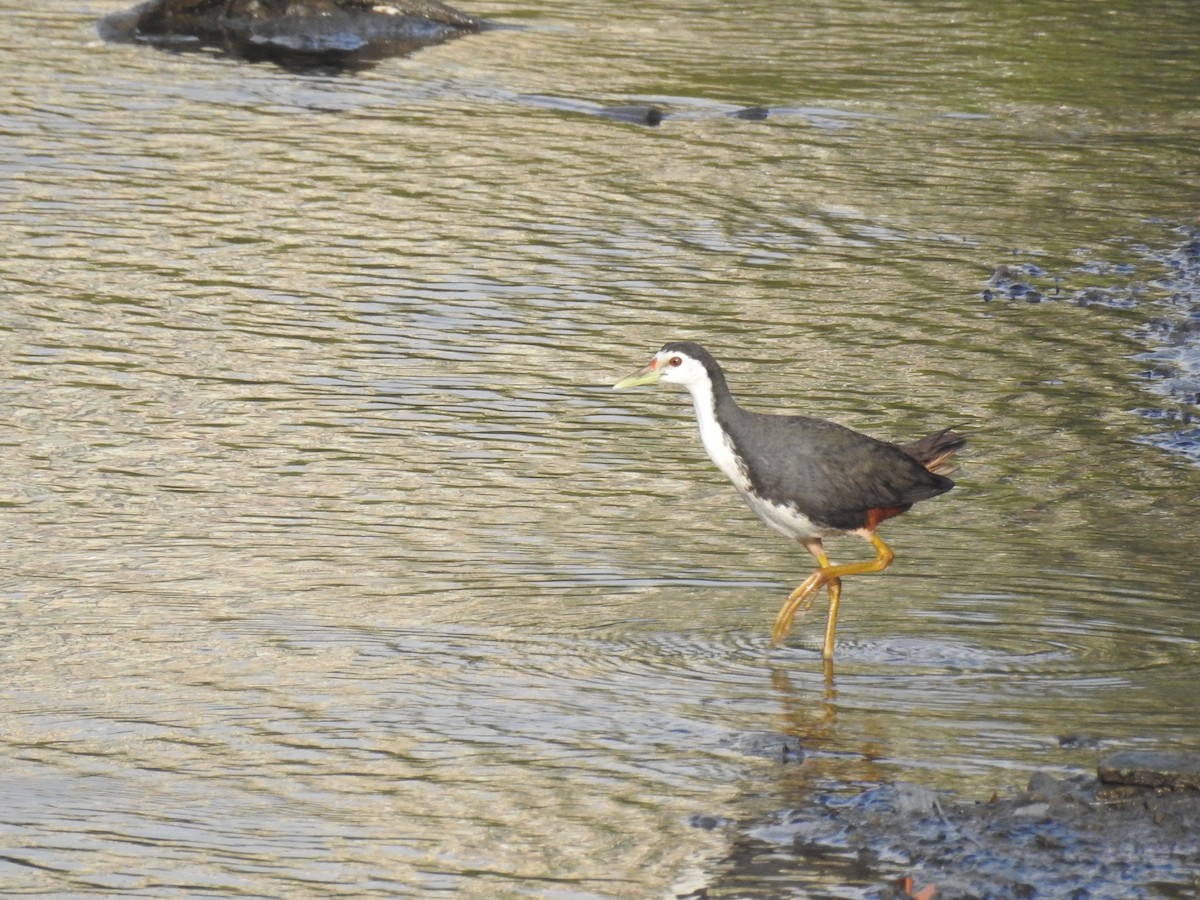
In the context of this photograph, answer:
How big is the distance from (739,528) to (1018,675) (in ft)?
7.79

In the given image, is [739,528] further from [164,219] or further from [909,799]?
[164,219]

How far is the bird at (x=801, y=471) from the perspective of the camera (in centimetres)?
922

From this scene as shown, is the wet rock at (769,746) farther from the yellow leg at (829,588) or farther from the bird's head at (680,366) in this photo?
the bird's head at (680,366)

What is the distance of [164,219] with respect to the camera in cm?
1625

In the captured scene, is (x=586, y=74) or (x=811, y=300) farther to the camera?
(x=586, y=74)

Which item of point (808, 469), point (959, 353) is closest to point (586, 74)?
point (959, 353)

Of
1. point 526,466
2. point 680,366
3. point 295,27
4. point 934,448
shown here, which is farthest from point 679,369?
point 295,27

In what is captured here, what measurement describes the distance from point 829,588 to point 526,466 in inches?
99.4

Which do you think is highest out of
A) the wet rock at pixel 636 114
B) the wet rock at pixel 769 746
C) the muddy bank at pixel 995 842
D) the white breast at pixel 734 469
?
the wet rock at pixel 636 114

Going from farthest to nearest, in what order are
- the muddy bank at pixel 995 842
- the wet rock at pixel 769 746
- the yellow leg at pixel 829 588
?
1. the yellow leg at pixel 829 588
2. the wet rock at pixel 769 746
3. the muddy bank at pixel 995 842

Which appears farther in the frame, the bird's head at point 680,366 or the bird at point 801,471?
the bird's head at point 680,366

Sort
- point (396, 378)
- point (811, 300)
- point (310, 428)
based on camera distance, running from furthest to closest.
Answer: point (811, 300)
point (396, 378)
point (310, 428)

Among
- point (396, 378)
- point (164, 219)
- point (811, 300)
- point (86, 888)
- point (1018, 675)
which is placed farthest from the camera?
point (164, 219)

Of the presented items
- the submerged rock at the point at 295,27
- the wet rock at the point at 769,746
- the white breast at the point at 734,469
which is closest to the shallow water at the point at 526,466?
the wet rock at the point at 769,746
